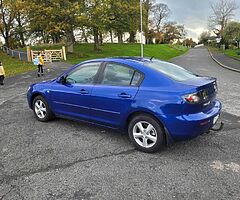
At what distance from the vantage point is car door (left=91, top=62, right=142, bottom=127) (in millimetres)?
4389

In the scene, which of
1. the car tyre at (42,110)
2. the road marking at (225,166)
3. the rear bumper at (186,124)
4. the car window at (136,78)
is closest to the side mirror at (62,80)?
the car tyre at (42,110)

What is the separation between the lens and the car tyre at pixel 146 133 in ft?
13.6

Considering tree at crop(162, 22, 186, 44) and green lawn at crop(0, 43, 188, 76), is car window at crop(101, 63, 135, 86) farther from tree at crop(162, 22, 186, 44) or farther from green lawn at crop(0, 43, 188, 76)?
tree at crop(162, 22, 186, 44)

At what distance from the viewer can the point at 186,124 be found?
3.89 m

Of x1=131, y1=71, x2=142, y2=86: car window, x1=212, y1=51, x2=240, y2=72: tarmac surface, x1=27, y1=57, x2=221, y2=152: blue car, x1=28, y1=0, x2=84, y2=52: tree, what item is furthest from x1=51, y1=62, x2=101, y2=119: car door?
x1=28, y1=0, x2=84, y2=52: tree

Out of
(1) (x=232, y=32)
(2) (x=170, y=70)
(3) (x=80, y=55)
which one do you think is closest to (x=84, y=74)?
(2) (x=170, y=70)

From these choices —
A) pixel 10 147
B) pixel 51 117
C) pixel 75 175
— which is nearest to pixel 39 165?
pixel 75 175

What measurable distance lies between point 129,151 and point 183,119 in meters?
1.10

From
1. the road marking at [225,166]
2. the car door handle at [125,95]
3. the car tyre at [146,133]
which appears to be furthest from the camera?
the car door handle at [125,95]

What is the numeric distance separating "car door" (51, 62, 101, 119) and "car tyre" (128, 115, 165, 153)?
1061 millimetres

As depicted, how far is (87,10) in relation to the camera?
2527cm

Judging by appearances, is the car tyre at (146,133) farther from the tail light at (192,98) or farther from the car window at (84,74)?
the car window at (84,74)

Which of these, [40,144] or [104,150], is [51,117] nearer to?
[40,144]

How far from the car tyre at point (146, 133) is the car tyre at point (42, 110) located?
7.37 ft
